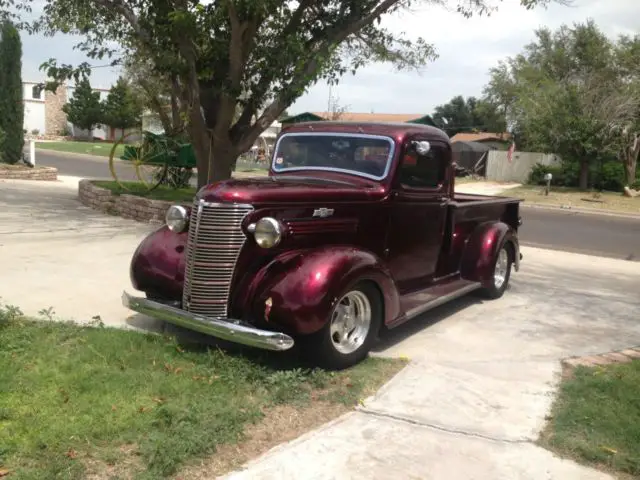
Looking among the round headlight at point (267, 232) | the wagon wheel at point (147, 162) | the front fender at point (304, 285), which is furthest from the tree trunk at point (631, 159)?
the round headlight at point (267, 232)

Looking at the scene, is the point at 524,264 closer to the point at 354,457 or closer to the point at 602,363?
the point at 602,363

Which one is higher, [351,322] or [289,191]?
[289,191]

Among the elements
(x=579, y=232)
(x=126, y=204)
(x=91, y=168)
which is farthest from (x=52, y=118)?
(x=579, y=232)

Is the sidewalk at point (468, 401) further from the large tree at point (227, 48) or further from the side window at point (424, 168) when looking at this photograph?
the large tree at point (227, 48)

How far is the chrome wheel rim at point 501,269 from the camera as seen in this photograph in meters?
6.94

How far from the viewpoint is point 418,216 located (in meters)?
5.48

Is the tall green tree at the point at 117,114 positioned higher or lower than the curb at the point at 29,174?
higher

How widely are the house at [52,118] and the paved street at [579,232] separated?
4060 centimetres

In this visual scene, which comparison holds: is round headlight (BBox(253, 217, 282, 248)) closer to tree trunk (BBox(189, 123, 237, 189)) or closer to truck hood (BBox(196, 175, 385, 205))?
truck hood (BBox(196, 175, 385, 205))

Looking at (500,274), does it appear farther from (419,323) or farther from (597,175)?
(597,175)

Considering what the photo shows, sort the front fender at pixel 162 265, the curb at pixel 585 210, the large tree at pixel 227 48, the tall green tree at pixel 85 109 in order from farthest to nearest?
the tall green tree at pixel 85 109 → the curb at pixel 585 210 → the large tree at pixel 227 48 → the front fender at pixel 162 265

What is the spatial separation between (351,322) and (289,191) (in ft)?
3.54

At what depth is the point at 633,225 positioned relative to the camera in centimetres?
1764

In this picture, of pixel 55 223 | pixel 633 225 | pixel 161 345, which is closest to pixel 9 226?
pixel 55 223
